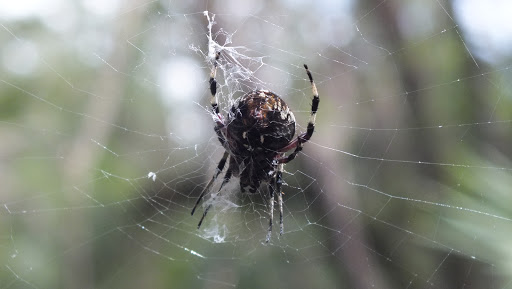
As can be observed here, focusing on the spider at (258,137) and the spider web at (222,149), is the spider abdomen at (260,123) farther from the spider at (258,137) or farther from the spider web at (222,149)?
the spider web at (222,149)

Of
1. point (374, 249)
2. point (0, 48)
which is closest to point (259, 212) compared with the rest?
point (374, 249)

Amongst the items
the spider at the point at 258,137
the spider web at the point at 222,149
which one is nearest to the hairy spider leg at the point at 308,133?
the spider at the point at 258,137

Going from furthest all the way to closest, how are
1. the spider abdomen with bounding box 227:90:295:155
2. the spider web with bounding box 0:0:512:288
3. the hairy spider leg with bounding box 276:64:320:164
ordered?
1. the spider web with bounding box 0:0:512:288
2. the hairy spider leg with bounding box 276:64:320:164
3. the spider abdomen with bounding box 227:90:295:155

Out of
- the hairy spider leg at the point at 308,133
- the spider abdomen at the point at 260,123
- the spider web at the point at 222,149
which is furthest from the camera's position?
the spider web at the point at 222,149

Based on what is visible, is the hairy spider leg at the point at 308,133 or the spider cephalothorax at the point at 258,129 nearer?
the spider cephalothorax at the point at 258,129

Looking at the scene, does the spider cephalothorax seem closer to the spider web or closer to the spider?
the spider

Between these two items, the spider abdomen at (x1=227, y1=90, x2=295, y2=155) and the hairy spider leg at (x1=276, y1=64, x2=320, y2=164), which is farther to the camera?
the hairy spider leg at (x1=276, y1=64, x2=320, y2=164)

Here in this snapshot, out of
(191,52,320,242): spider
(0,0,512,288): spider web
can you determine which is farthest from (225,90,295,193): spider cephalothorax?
(0,0,512,288): spider web
